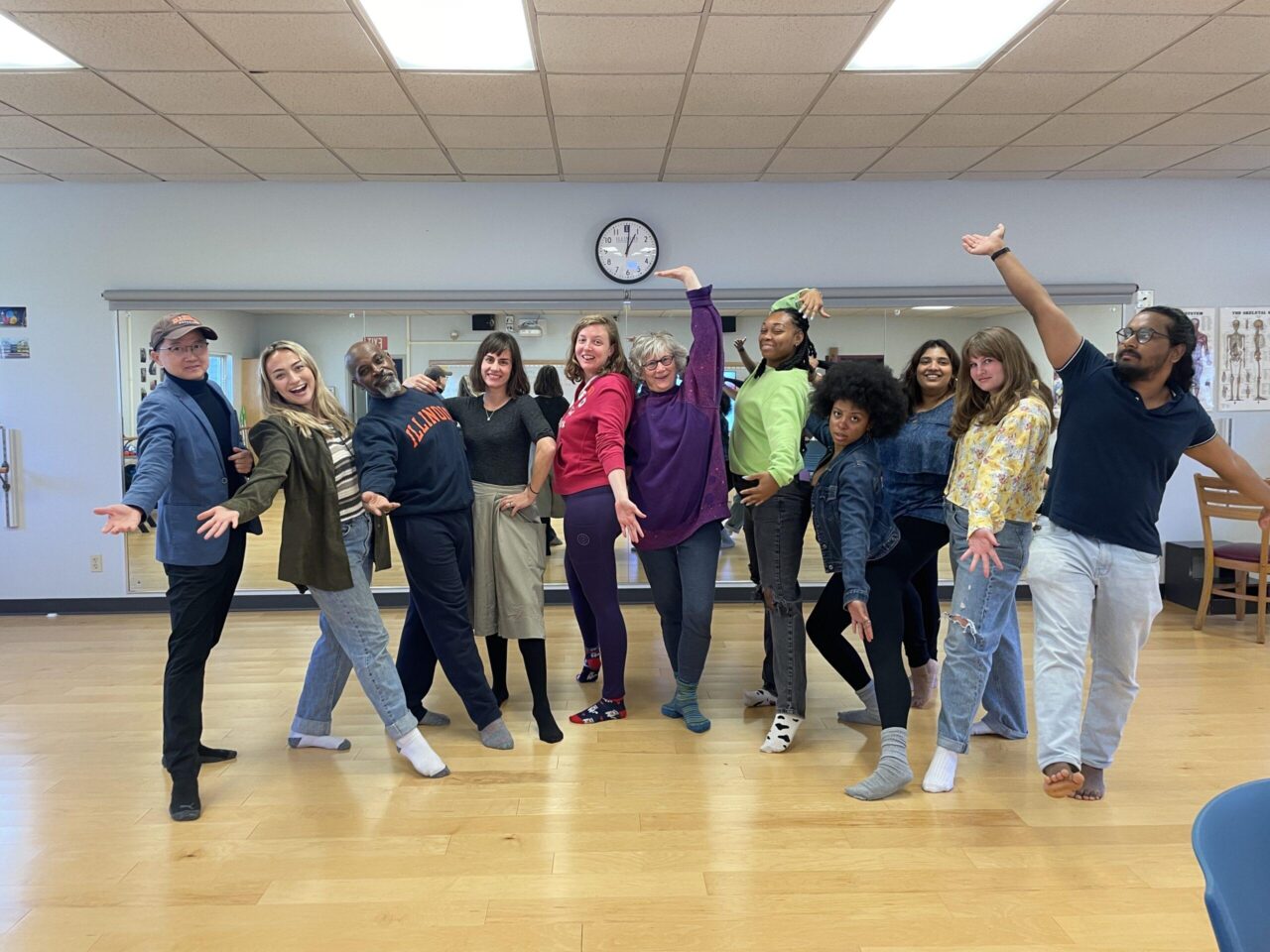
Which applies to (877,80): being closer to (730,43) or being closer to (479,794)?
(730,43)

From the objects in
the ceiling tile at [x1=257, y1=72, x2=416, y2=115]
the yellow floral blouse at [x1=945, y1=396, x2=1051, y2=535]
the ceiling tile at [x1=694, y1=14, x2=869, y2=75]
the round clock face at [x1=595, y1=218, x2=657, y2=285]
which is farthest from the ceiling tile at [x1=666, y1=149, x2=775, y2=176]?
the yellow floral blouse at [x1=945, y1=396, x2=1051, y2=535]

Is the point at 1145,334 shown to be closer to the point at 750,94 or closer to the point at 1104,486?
the point at 1104,486

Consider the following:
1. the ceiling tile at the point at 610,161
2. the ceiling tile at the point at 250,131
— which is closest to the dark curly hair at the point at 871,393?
the ceiling tile at the point at 610,161

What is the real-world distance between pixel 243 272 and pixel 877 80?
410cm

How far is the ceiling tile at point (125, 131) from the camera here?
4.39 metres

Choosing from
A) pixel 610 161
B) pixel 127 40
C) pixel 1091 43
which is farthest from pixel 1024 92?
pixel 127 40

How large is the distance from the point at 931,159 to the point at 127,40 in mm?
4246

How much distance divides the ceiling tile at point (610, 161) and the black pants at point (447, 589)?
8.86ft

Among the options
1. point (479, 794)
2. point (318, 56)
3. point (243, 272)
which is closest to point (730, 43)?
point (318, 56)

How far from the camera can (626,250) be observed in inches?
229

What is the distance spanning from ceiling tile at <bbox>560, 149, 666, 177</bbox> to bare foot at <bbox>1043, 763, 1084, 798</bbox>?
3.90m

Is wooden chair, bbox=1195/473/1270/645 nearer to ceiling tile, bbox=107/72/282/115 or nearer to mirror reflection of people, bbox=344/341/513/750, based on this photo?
mirror reflection of people, bbox=344/341/513/750

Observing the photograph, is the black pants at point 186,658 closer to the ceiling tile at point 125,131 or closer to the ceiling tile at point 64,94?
the ceiling tile at point 64,94

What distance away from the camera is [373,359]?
3100mm
